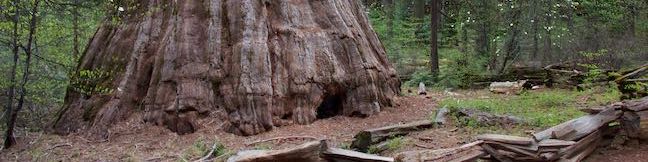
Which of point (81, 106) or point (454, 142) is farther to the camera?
point (81, 106)

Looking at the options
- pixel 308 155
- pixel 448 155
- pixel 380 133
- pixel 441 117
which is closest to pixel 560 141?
pixel 448 155

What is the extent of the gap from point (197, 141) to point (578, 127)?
573 centimetres

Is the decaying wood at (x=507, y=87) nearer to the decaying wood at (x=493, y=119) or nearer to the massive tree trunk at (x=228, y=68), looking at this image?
the massive tree trunk at (x=228, y=68)

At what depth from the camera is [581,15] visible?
2267 cm

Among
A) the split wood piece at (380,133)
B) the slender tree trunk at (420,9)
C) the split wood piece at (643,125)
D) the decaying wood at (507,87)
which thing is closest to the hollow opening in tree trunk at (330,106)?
the split wood piece at (380,133)

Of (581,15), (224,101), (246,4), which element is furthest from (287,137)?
(581,15)

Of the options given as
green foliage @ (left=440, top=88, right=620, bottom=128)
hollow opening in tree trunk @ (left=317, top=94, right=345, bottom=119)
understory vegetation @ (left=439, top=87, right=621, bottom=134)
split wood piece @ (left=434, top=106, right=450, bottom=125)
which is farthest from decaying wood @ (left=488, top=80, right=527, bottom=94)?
hollow opening in tree trunk @ (left=317, top=94, right=345, bottom=119)

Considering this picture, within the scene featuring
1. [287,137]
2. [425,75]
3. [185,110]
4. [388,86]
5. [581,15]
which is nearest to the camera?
[287,137]

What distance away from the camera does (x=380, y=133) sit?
830 centimetres

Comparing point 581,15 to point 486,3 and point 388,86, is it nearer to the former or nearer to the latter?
point 486,3

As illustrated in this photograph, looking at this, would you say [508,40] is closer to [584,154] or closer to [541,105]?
[541,105]

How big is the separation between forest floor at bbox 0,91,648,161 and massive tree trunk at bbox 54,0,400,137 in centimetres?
26

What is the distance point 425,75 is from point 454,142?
9918 millimetres

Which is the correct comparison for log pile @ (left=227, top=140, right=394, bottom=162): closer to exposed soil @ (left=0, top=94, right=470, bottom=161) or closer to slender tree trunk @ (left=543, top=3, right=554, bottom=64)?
exposed soil @ (left=0, top=94, right=470, bottom=161)
